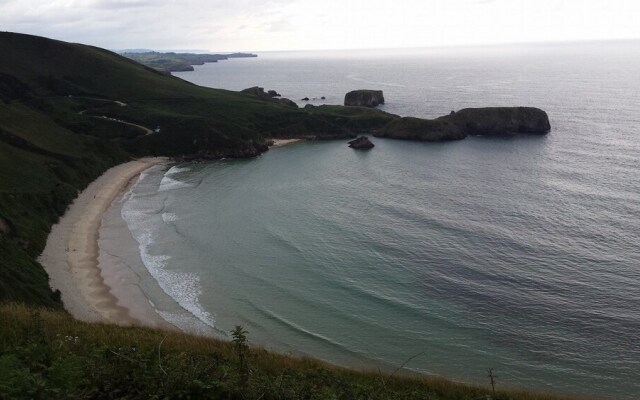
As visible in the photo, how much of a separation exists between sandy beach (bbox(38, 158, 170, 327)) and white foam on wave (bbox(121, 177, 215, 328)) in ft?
8.17

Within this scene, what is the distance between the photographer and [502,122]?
124m

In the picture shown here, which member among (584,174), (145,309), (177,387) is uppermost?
(177,387)

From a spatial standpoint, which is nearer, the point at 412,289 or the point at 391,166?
the point at 412,289

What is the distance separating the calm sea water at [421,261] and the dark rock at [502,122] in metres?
28.8

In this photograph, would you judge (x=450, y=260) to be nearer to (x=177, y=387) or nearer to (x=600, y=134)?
(x=177, y=387)

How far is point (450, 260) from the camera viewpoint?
49.3 meters

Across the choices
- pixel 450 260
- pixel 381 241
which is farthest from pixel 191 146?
pixel 450 260

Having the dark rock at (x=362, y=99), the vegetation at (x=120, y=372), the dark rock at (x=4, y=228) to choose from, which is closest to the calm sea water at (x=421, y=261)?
the dark rock at (x=4, y=228)

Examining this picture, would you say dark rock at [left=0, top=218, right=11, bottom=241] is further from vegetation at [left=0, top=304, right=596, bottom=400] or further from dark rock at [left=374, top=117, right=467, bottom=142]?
dark rock at [left=374, top=117, right=467, bottom=142]

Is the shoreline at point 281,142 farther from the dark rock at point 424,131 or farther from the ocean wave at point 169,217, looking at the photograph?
the ocean wave at point 169,217

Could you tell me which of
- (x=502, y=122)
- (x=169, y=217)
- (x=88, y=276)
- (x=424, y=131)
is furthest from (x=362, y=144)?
(x=88, y=276)

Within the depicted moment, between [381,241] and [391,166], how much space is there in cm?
4098

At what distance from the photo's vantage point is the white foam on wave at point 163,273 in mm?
42000

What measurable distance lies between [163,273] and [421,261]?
2566cm
